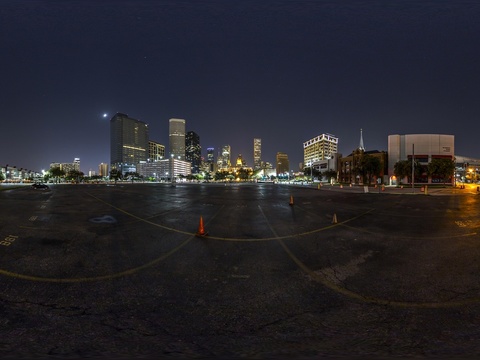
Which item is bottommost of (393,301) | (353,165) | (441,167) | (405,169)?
(393,301)

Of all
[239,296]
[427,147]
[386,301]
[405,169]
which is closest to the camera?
[386,301]

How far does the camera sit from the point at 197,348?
3.69m

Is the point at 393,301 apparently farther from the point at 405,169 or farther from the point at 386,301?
the point at 405,169

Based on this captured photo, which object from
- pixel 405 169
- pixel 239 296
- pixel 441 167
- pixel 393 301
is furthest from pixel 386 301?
pixel 441 167

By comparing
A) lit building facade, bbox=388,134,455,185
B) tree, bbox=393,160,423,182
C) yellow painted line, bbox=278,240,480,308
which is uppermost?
lit building facade, bbox=388,134,455,185

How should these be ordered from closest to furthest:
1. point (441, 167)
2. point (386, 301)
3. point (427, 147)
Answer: point (386, 301) < point (441, 167) < point (427, 147)

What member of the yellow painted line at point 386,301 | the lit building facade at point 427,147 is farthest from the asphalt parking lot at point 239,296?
the lit building facade at point 427,147

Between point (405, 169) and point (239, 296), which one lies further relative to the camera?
point (405, 169)

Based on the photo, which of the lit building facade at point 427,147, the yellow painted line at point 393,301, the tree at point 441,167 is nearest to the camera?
the yellow painted line at point 393,301

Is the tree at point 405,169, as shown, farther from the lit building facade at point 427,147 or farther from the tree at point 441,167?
the lit building facade at point 427,147

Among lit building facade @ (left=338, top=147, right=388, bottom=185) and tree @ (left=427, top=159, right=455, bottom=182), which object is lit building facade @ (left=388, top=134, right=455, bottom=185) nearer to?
lit building facade @ (left=338, top=147, right=388, bottom=185)

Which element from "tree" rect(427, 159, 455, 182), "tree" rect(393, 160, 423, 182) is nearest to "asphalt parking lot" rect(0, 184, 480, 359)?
"tree" rect(393, 160, 423, 182)

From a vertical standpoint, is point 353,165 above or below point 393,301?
above

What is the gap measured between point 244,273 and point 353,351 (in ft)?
10.0
